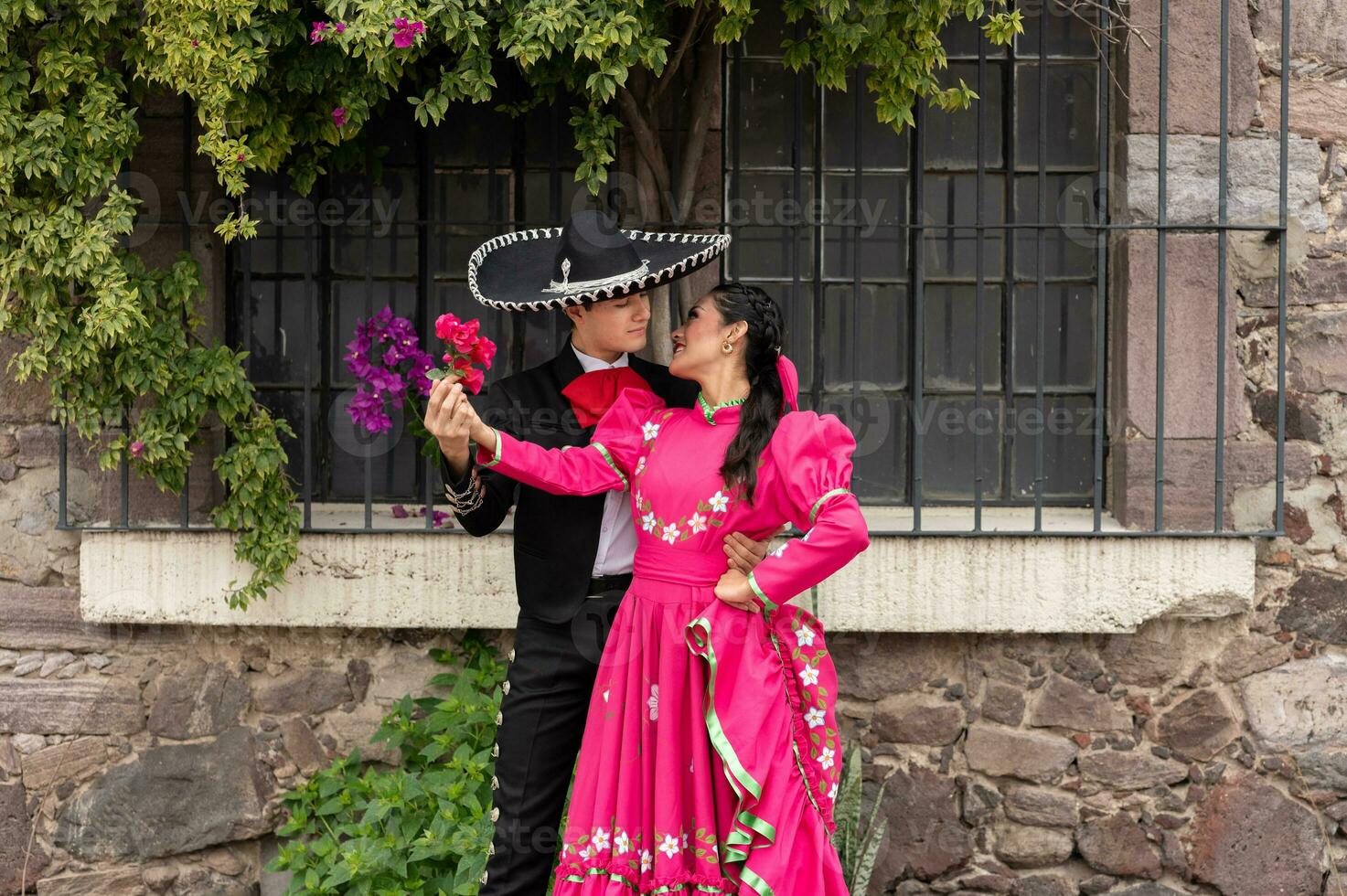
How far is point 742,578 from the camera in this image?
8.87 feet

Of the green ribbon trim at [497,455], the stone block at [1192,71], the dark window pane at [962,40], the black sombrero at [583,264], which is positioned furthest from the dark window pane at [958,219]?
the green ribbon trim at [497,455]

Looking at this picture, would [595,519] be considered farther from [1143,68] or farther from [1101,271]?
[1143,68]

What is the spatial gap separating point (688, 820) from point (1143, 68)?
101 inches

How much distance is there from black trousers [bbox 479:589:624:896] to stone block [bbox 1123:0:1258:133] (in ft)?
7.24

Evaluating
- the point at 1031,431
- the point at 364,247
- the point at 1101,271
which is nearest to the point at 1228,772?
the point at 1031,431

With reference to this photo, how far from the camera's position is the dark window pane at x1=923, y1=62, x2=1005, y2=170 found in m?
4.01

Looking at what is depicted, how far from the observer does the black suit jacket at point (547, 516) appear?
2.96 metres

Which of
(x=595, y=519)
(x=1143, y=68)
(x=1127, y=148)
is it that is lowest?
(x=595, y=519)

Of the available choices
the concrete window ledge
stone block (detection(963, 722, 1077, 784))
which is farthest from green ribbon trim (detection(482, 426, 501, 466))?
stone block (detection(963, 722, 1077, 784))

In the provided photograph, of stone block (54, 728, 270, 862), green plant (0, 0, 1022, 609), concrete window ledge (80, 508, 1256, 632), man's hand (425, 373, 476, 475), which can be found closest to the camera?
man's hand (425, 373, 476, 475)

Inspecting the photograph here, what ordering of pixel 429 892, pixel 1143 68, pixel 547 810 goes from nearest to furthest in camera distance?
pixel 547 810, pixel 429 892, pixel 1143 68

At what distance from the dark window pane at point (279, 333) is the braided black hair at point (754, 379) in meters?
1.82

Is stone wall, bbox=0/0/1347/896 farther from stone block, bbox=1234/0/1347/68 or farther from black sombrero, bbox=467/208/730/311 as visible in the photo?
black sombrero, bbox=467/208/730/311

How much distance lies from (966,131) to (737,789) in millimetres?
2365
